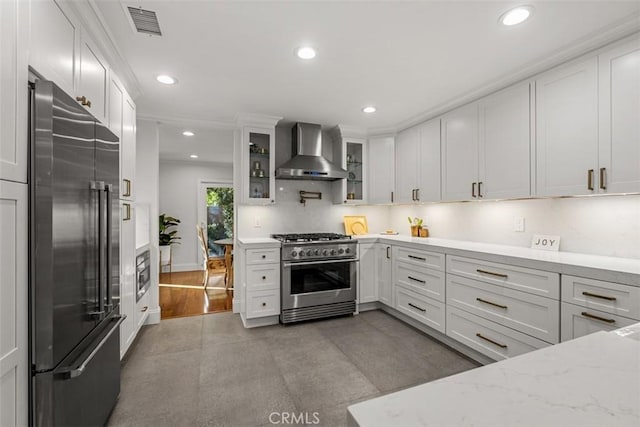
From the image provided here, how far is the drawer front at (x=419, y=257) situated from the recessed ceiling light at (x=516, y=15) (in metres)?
1.85

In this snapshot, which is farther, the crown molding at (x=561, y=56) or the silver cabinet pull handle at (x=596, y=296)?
the crown molding at (x=561, y=56)

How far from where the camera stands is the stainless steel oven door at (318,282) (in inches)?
130

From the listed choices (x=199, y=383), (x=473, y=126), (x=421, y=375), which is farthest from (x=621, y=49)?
(x=199, y=383)

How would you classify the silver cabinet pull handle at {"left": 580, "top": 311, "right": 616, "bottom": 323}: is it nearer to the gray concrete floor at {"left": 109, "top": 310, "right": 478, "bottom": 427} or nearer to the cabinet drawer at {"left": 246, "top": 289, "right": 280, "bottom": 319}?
the gray concrete floor at {"left": 109, "top": 310, "right": 478, "bottom": 427}

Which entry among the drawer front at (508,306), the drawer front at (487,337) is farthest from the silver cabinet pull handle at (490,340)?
the drawer front at (508,306)

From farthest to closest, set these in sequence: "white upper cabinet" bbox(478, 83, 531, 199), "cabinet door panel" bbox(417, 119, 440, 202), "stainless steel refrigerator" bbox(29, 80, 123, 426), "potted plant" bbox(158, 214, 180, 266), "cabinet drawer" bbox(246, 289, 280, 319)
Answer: "potted plant" bbox(158, 214, 180, 266), "cabinet door panel" bbox(417, 119, 440, 202), "cabinet drawer" bbox(246, 289, 280, 319), "white upper cabinet" bbox(478, 83, 531, 199), "stainless steel refrigerator" bbox(29, 80, 123, 426)

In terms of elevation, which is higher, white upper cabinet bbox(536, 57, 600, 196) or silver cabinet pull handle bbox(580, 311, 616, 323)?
white upper cabinet bbox(536, 57, 600, 196)

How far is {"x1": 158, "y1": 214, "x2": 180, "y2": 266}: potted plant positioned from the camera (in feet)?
19.4

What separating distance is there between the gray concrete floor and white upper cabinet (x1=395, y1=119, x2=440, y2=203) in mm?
1556

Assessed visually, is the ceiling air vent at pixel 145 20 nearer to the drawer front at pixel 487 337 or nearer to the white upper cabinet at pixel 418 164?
the white upper cabinet at pixel 418 164

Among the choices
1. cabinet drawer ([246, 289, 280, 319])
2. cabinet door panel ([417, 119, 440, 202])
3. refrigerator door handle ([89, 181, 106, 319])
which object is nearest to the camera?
refrigerator door handle ([89, 181, 106, 319])

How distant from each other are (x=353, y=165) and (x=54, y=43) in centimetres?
321

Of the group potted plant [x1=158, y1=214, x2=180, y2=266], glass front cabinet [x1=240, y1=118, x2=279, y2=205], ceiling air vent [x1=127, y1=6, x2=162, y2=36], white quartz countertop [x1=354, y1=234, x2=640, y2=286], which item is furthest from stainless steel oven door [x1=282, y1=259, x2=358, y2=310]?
potted plant [x1=158, y1=214, x2=180, y2=266]

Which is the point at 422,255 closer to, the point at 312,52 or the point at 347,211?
the point at 347,211
